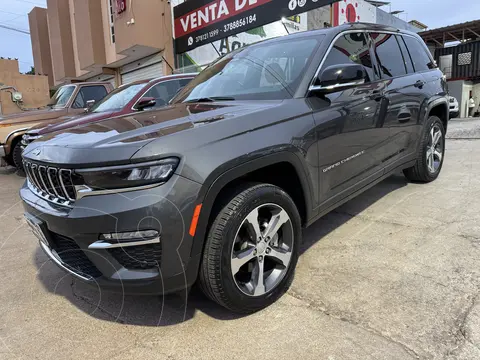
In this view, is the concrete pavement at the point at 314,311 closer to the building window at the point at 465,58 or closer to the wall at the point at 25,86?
the wall at the point at 25,86

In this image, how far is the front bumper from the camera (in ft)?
6.30

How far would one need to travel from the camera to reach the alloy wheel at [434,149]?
4793 mm

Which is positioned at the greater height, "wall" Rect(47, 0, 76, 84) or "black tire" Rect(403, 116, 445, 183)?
"wall" Rect(47, 0, 76, 84)

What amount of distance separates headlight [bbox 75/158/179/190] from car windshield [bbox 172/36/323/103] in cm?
118

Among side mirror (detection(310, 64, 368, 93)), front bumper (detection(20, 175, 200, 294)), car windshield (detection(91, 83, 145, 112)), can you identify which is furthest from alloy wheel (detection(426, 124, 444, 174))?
car windshield (detection(91, 83, 145, 112))

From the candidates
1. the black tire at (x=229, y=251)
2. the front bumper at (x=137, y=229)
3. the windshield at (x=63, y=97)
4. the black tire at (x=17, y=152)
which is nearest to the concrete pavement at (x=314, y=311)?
the black tire at (x=229, y=251)

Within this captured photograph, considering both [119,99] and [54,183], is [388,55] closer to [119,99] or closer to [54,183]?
[54,183]

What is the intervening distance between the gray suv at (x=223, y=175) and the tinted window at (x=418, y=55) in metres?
1.33

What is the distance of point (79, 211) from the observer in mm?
2006

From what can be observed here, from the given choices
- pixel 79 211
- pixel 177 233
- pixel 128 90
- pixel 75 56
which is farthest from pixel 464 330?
pixel 75 56

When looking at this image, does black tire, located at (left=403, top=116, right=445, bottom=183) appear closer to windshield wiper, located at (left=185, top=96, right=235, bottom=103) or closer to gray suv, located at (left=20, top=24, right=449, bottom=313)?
gray suv, located at (left=20, top=24, right=449, bottom=313)

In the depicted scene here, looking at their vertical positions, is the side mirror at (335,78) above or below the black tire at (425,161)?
above

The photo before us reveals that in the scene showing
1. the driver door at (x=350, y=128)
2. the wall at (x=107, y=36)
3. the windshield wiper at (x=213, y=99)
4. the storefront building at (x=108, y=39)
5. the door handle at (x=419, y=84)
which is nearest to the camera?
the driver door at (x=350, y=128)

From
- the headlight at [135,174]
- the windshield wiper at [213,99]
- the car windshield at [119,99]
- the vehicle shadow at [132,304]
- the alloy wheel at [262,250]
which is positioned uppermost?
the car windshield at [119,99]
